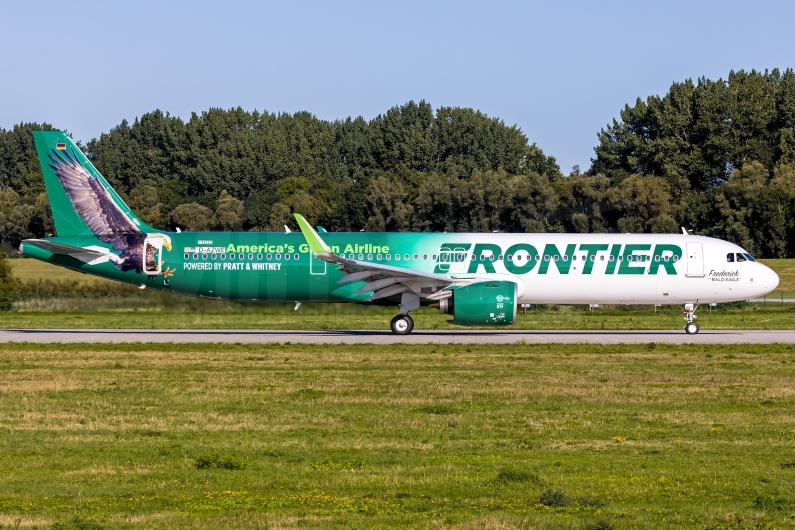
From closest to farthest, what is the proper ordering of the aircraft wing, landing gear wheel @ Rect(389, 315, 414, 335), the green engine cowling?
the green engine cowling
the aircraft wing
landing gear wheel @ Rect(389, 315, 414, 335)

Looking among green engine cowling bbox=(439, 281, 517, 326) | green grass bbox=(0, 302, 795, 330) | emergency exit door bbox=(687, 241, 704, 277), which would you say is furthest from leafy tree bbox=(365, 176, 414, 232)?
green engine cowling bbox=(439, 281, 517, 326)

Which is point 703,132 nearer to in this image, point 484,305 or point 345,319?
point 345,319

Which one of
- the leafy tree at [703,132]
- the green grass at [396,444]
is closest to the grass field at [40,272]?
the green grass at [396,444]

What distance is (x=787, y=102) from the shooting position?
108250 mm

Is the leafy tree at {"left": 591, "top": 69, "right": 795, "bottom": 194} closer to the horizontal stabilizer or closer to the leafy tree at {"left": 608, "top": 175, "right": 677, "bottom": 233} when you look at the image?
the leafy tree at {"left": 608, "top": 175, "right": 677, "bottom": 233}

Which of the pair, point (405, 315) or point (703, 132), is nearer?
point (405, 315)

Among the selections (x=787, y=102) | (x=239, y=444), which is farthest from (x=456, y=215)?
(x=239, y=444)

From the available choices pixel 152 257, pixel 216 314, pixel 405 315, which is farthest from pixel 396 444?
pixel 216 314

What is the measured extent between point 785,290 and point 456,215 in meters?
25.5

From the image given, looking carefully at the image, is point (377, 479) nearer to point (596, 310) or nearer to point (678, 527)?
point (678, 527)

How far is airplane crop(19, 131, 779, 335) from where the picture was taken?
121 feet

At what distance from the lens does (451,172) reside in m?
114

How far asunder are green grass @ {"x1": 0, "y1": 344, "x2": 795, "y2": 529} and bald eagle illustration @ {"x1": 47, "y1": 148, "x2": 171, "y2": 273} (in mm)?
9910

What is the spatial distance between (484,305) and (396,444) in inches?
771
